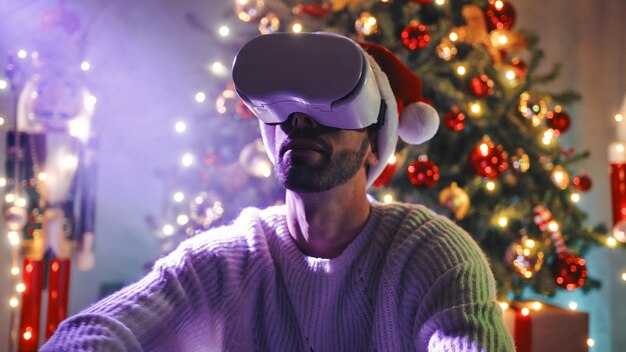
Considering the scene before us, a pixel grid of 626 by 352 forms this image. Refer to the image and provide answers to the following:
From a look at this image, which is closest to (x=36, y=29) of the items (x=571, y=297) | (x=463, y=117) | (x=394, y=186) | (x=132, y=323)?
(x=394, y=186)

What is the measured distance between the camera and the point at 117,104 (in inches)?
106

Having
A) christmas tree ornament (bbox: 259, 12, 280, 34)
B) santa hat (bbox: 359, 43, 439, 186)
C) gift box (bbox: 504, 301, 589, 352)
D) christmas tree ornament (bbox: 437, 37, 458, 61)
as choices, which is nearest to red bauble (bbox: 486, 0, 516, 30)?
christmas tree ornament (bbox: 437, 37, 458, 61)

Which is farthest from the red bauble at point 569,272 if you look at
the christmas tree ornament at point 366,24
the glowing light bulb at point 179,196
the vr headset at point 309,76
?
the glowing light bulb at point 179,196

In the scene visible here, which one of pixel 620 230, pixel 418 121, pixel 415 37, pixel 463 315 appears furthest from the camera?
pixel 415 37

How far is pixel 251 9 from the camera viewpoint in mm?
2160

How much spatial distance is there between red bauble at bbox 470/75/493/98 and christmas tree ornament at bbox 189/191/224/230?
105cm

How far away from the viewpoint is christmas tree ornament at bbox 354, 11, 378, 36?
1999 millimetres

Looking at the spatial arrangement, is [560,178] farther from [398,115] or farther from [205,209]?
[205,209]

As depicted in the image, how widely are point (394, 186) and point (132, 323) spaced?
138 cm

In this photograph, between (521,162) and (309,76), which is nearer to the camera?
(309,76)

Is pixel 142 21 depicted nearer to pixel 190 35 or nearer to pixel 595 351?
pixel 190 35

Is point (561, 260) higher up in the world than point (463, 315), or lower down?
lower down

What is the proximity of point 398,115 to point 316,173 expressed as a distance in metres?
0.30

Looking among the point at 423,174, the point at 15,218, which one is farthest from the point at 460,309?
the point at 15,218
